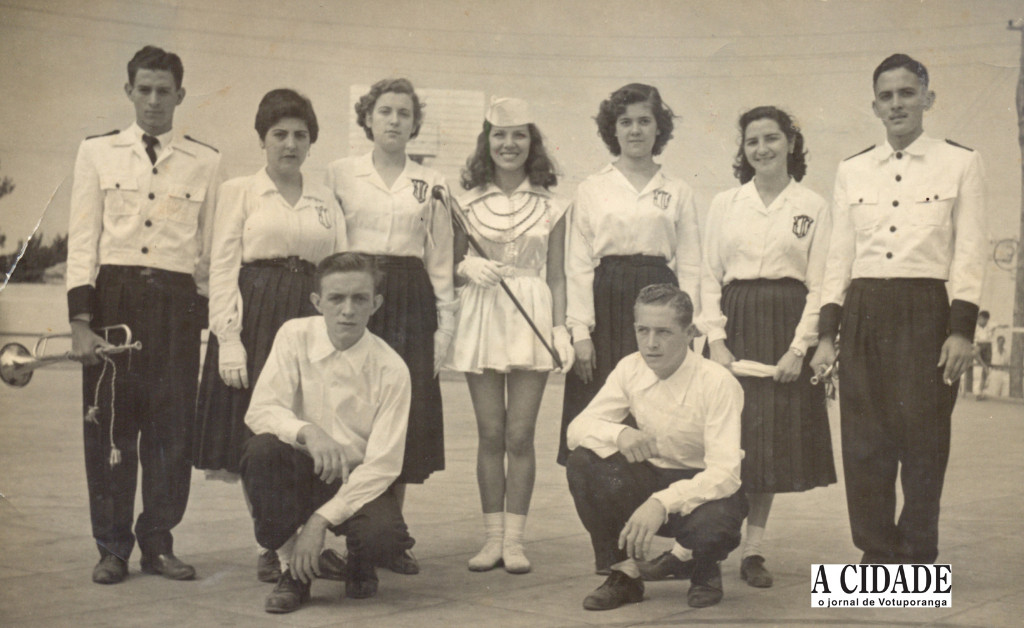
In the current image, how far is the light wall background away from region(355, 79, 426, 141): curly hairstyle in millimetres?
51

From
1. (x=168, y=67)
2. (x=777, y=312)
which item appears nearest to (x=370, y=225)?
(x=168, y=67)

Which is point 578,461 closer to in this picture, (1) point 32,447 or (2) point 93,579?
(2) point 93,579

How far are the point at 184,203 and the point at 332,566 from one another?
4.27 feet

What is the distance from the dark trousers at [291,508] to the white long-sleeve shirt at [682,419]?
0.65 meters

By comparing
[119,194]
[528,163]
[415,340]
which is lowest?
[415,340]

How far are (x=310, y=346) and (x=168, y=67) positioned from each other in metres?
1.10

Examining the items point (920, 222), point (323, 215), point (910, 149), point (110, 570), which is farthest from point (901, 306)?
point (110, 570)

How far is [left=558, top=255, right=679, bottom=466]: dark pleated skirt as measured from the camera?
3766 millimetres

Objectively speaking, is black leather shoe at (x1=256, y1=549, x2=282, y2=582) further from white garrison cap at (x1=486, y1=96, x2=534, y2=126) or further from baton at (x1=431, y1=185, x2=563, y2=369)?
white garrison cap at (x1=486, y1=96, x2=534, y2=126)

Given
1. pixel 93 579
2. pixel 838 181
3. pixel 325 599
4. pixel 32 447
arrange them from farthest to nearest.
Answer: pixel 32 447 < pixel 838 181 < pixel 93 579 < pixel 325 599

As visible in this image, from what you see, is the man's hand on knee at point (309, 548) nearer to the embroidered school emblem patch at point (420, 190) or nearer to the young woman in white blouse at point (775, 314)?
the embroidered school emblem patch at point (420, 190)

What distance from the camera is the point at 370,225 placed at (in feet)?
12.2

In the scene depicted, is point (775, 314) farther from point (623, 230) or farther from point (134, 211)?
point (134, 211)

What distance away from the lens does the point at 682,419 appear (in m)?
3.34
